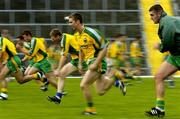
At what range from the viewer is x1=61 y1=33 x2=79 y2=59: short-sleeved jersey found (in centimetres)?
1490

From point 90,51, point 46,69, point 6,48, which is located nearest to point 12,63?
point 6,48

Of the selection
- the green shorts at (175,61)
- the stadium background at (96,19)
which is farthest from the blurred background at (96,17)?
the green shorts at (175,61)

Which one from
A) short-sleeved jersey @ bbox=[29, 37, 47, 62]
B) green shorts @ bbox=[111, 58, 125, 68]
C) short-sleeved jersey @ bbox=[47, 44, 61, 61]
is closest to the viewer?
short-sleeved jersey @ bbox=[29, 37, 47, 62]

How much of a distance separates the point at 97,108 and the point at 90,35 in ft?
6.96

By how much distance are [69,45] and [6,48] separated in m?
1.60

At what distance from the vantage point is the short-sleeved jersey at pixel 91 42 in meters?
11.5

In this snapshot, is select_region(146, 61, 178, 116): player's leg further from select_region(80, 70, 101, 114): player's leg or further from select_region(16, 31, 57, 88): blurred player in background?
select_region(16, 31, 57, 88): blurred player in background

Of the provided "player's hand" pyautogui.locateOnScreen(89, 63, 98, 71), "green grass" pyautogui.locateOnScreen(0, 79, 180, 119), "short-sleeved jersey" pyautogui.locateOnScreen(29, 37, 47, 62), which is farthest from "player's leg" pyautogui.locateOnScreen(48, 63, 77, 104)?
"player's hand" pyautogui.locateOnScreen(89, 63, 98, 71)

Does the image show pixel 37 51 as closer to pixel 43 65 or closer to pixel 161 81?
pixel 43 65

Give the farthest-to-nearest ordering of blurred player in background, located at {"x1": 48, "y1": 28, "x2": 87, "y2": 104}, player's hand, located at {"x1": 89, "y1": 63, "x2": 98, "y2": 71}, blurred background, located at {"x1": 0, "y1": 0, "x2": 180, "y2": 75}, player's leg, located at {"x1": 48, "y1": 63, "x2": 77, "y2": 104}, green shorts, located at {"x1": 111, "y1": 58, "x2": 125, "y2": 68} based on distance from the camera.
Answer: blurred background, located at {"x1": 0, "y1": 0, "x2": 180, "y2": 75} → green shorts, located at {"x1": 111, "y1": 58, "x2": 125, "y2": 68} → blurred player in background, located at {"x1": 48, "y1": 28, "x2": 87, "y2": 104} → player's leg, located at {"x1": 48, "y1": 63, "x2": 77, "y2": 104} → player's hand, located at {"x1": 89, "y1": 63, "x2": 98, "y2": 71}

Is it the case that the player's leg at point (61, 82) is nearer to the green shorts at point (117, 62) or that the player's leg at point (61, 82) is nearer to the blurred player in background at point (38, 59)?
the blurred player in background at point (38, 59)

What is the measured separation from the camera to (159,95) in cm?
1086

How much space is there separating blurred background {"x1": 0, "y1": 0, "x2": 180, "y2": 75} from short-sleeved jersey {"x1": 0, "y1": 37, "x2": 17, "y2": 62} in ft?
38.5

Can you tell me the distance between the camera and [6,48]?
14.8m
